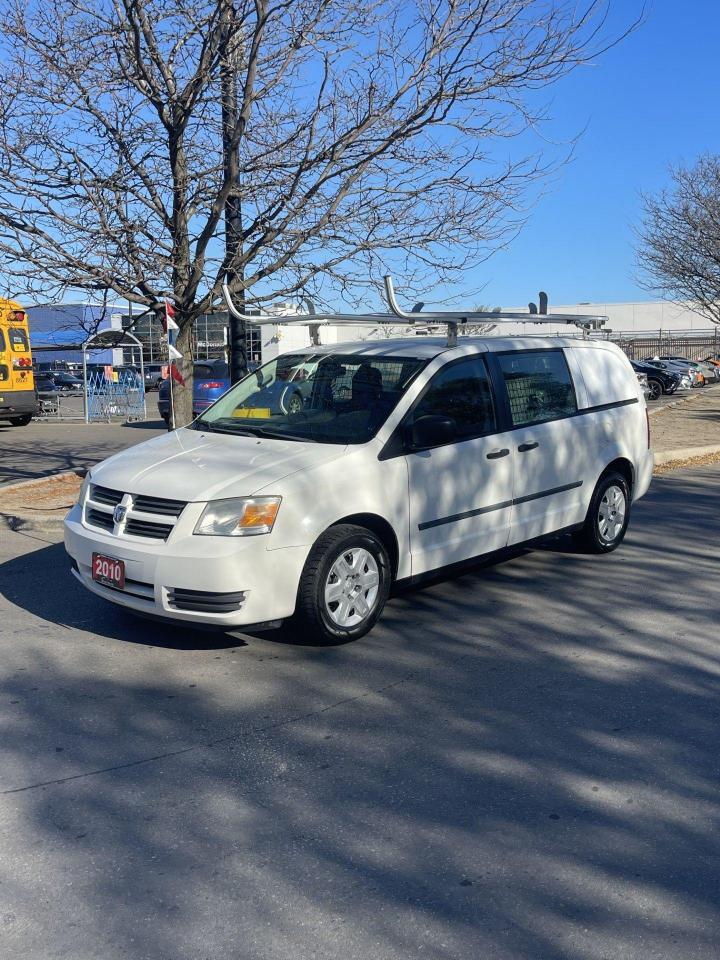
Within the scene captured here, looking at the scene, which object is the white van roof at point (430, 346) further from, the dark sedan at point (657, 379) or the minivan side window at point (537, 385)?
the dark sedan at point (657, 379)

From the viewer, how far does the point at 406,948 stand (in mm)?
2830

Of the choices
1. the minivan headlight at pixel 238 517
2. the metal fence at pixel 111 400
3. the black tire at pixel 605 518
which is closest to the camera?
the minivan headlight at pixel 238 517

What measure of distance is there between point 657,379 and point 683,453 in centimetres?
2180

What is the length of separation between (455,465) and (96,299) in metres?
5.47

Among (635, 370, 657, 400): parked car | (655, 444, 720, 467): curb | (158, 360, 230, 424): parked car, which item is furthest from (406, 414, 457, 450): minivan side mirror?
(158, 360, 230, 424): parked car

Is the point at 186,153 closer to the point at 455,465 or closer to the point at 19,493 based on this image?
the point at 19,493

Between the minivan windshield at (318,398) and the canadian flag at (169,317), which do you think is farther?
the canadian flag at (169,317)

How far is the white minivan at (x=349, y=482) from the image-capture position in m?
5.18

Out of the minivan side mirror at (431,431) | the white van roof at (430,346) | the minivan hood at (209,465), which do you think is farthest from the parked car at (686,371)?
the minivan hood at (209,465)

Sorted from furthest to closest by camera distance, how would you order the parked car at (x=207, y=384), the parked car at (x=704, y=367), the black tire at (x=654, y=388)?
1. the parked car at (x=704, y=367)
2. the black tire at (x=654, y=388)
3. the parked car at (x=207, y=384)

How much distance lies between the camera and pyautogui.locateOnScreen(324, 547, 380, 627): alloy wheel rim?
543 cm

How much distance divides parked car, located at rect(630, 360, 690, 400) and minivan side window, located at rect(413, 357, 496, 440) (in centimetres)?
2999

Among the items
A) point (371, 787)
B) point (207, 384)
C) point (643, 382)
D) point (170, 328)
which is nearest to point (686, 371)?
point (643, 382)

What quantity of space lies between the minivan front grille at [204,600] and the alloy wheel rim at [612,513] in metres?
3.66
